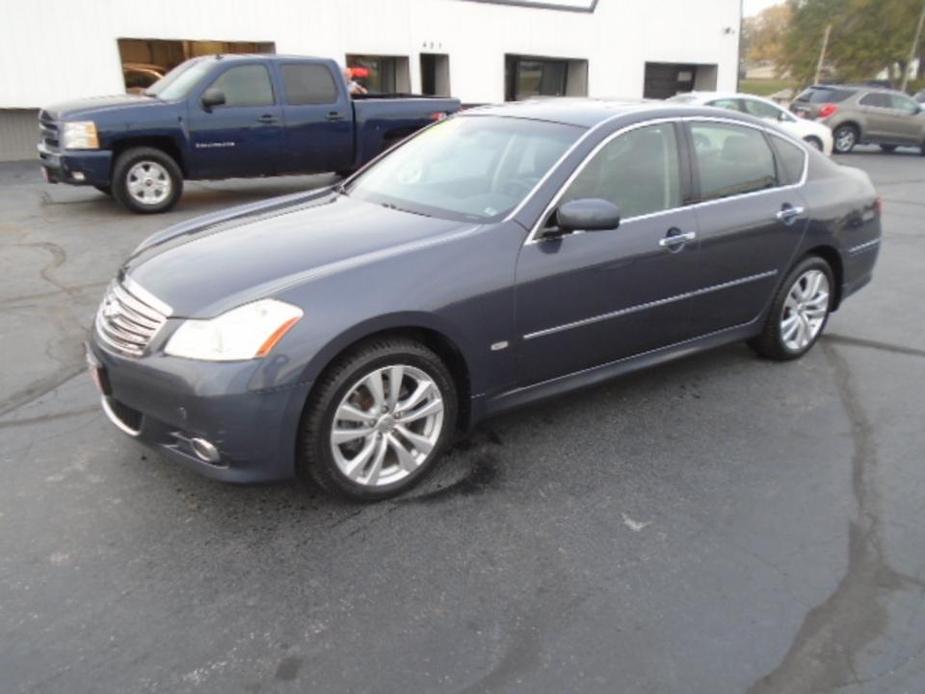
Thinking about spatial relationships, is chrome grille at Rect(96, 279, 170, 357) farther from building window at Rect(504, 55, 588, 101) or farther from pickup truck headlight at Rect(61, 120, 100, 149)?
building window at Rect(504, 55, 588, 101)

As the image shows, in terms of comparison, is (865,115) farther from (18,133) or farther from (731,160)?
(18,133)

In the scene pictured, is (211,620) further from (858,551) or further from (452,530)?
(858,551)

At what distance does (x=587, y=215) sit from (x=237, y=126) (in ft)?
23.4

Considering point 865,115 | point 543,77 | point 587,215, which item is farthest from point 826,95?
point 587,215

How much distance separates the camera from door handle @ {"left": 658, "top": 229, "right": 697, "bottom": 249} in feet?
13.0

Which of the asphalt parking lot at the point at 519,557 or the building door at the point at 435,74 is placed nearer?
the asphalt parking lot at the point at 519,557

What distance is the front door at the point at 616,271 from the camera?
358 cm

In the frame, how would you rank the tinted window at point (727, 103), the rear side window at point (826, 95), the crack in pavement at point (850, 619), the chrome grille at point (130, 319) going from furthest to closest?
the rear side window at point (826, 95) → the tinted window at point (727, 103) → the chrome grille at point (130, 319) → the crack in pavement at point (850, 619)

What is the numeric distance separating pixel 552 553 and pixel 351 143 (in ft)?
27.7

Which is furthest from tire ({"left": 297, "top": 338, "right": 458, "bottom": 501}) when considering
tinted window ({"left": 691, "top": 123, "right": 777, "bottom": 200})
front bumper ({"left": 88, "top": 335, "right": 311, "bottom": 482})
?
tinted window ({"left": 691, "top": 123, "right": 777, "bottom": 200})

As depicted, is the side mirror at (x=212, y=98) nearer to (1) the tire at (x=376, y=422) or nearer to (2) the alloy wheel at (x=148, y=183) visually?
(2) the alloy wheel at (x=148, y=183)

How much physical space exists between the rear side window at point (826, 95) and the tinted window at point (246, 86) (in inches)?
628

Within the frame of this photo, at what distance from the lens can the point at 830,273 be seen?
504 cm

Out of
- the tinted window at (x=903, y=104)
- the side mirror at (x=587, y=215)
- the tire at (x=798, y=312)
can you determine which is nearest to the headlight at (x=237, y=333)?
the side mirror at (x=587, y=215)
